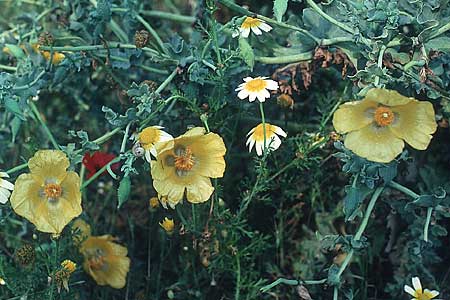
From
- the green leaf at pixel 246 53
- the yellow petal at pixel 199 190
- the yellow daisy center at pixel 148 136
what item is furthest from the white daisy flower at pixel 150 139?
the green leaf at pixel 246 53

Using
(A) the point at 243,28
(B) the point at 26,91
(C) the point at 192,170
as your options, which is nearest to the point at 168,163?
(C) the point at 192,170

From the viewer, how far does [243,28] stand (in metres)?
1.80

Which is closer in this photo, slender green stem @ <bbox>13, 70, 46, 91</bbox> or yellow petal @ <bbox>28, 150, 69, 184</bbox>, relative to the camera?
yellow petal @ <bbox>28, 150, 69, 184</bbox>

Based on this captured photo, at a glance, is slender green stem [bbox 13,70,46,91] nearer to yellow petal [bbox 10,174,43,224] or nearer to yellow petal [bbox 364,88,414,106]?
yellow petal [bbox 10,174,43,224]

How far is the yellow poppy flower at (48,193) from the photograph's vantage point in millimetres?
1677

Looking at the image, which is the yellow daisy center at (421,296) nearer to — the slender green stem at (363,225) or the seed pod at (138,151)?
the slender green stem at (363,225)

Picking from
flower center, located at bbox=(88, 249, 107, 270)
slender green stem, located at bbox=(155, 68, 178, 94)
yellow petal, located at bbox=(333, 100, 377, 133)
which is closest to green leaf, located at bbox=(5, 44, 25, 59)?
slender green stem, located at bbox=(155, 68, 178, 94)

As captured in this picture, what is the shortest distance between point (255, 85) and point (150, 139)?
26 cm

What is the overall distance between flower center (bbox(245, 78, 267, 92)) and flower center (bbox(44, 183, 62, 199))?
1.51 feet

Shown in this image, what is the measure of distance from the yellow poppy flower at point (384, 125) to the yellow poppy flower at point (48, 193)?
23.0 inches

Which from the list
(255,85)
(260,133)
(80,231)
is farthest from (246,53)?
(80,231)

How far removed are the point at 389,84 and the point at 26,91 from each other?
872 mm

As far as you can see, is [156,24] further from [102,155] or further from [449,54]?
[449,54]

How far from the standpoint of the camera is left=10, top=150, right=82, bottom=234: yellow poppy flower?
1677 mm
